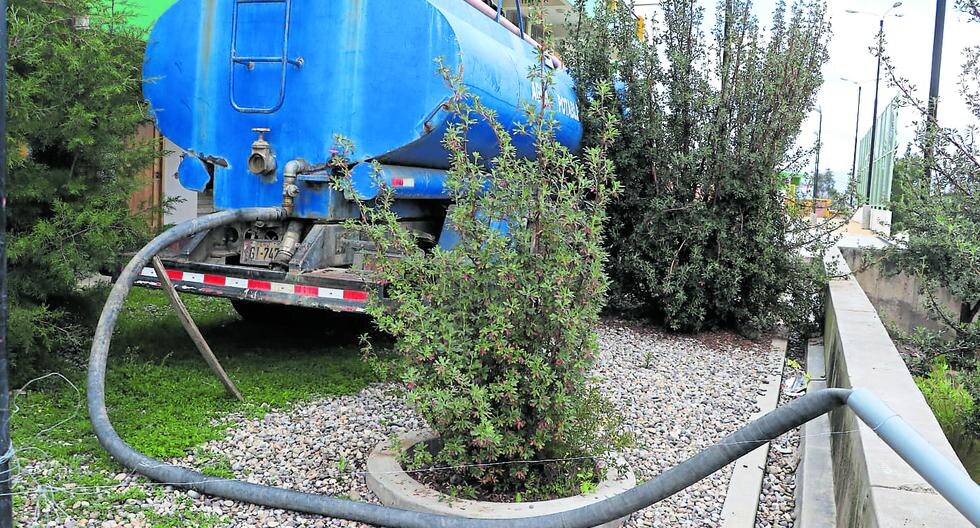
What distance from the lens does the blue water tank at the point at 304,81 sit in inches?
227

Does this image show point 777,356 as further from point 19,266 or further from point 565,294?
point 19,266

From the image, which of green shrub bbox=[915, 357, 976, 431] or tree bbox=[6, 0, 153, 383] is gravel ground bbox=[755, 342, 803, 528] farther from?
tree bbox=[6, 0, 153, 383]

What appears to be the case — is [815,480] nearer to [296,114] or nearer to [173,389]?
[173,389]

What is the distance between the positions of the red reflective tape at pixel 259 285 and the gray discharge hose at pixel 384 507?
2.53ft

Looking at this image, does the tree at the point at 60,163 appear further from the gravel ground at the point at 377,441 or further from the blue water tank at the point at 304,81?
the gravel ground at the point at 377,441

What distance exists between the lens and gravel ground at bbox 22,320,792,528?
3.80m

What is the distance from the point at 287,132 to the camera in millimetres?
6012

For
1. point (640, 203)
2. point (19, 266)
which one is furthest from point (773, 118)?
point (19, 266)

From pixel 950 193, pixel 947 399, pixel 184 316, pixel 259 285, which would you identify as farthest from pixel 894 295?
pixel 184 316

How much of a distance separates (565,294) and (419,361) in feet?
2.47

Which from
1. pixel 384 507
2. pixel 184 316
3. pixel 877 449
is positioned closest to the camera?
pixel 877 449

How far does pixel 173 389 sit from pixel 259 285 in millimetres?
879

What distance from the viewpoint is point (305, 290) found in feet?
18.2

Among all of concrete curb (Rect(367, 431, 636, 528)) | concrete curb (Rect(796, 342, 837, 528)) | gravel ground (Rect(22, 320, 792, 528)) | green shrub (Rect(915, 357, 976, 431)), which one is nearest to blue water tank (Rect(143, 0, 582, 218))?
gravel ground (Rect(22, 320, 792, 528))
